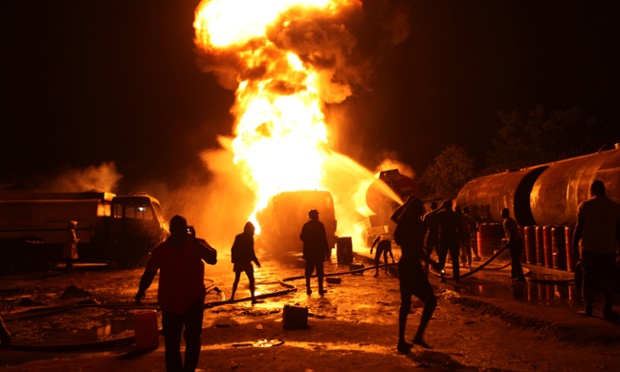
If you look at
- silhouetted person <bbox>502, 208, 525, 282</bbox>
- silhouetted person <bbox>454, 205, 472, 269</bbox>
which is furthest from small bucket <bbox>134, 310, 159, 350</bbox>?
silhouetted person <bbox>454, 205, 472, 269</bbox>

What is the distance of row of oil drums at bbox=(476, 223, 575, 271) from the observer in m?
13.3

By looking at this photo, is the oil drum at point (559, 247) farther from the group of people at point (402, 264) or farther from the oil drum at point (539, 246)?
the group of people at point (402, 264)

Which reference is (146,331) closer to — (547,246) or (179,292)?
(179,292)

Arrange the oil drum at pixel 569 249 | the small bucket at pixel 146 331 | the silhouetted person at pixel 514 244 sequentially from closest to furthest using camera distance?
1. the small bucket at pixel 146 331
2. the silhouetted person at pixel 514 244
3. the oil drum at pixel 569 249

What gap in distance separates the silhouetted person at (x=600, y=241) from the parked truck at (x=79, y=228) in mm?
18501

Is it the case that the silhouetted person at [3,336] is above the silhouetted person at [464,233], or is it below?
below

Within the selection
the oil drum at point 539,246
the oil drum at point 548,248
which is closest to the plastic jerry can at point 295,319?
the oil drum at point 548,248

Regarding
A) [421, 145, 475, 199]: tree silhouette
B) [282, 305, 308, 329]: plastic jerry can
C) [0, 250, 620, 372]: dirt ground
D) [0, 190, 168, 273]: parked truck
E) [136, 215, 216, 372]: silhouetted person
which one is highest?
[421, 145, 475, 199]: tree silhouette

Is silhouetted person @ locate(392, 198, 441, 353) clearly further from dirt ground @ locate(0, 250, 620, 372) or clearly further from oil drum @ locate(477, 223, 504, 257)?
oil drum @ locate(477, 223, 504, 257)

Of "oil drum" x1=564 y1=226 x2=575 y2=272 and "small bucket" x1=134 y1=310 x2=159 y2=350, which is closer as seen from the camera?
"small bucket" x1=134 y1=310 x2=159 y2=350

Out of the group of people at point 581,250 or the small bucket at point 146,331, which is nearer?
the group of people at point 581,250

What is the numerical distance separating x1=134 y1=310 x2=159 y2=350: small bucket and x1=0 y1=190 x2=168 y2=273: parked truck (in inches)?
633

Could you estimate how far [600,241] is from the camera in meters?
7.68

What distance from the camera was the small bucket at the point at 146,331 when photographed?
720 cm
